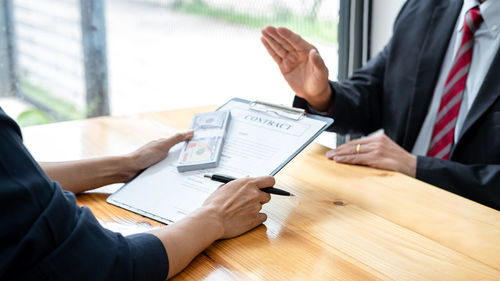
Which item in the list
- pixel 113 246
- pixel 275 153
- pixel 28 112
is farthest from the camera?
pixel 28 112

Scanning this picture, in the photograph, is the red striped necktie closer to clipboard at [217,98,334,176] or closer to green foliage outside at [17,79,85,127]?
clipboard at [217,98,334,176]

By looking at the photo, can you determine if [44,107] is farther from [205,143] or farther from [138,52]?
[205,143]

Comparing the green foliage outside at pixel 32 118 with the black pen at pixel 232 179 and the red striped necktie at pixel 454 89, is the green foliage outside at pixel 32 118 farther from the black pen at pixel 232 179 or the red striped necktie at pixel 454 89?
the red striped necktie at pixel 454 89

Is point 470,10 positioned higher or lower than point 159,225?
higher

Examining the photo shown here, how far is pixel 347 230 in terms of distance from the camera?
0.93 metres

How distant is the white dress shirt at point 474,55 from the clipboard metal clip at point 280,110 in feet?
1.98

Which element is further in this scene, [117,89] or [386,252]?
[117,89]

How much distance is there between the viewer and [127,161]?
3.61ft

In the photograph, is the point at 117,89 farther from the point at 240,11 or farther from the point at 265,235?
the point at 265,235

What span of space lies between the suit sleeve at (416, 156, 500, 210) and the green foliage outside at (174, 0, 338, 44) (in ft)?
3.74

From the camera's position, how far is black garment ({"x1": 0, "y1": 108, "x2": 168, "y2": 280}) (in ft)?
1.88

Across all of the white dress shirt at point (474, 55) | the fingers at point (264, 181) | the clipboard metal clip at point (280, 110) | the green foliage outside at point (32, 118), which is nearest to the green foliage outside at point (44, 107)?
the green foliage outside at point (32, 118)

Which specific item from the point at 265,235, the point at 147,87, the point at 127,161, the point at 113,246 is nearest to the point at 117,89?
the point at 147,87

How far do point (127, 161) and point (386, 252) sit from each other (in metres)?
0.57
